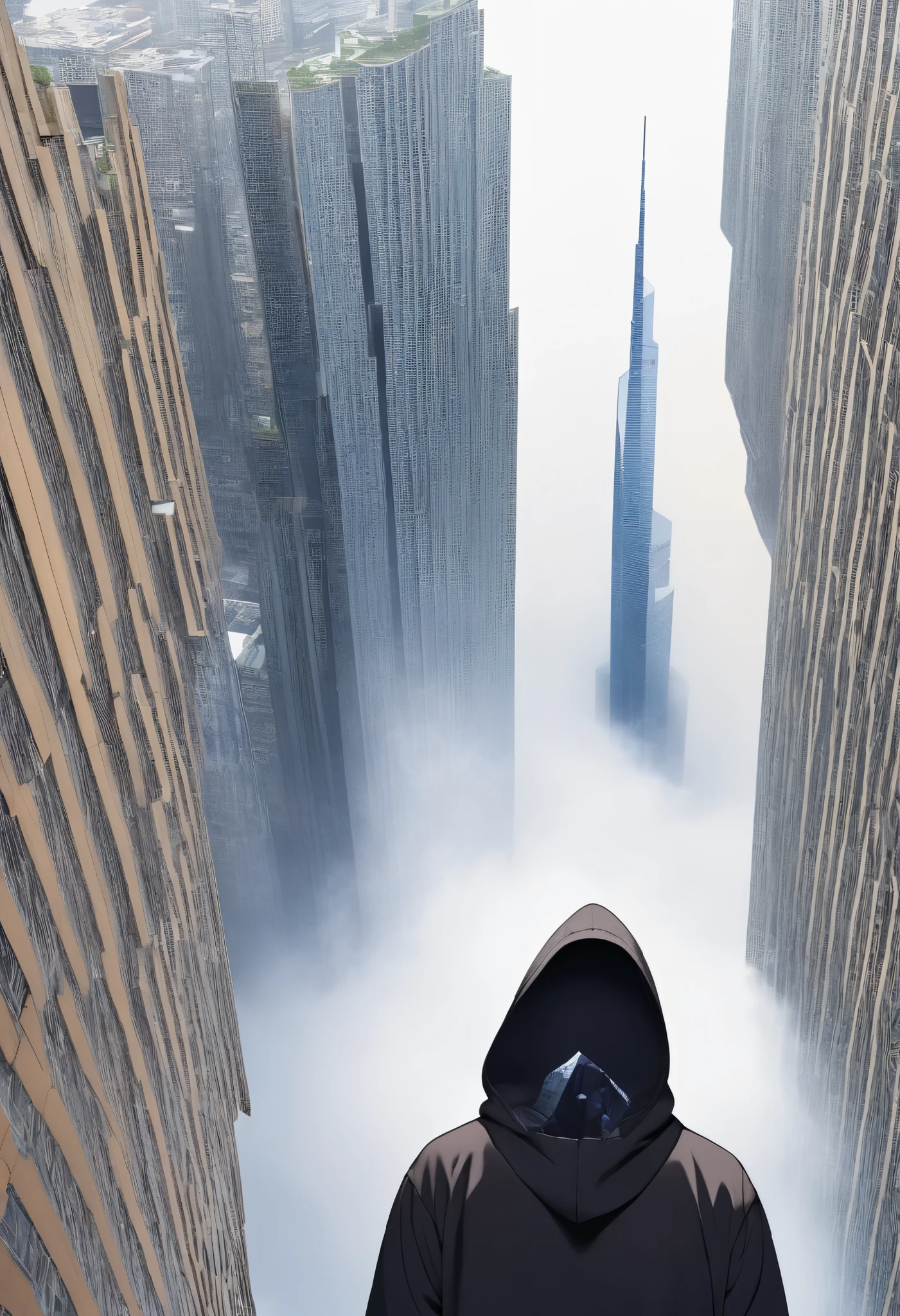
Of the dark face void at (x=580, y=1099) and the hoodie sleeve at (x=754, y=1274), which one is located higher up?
the dark face void at (x=580, y=1099)

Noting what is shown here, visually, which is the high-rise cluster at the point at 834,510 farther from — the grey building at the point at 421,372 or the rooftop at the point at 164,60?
the rooftop at the point at 164,60

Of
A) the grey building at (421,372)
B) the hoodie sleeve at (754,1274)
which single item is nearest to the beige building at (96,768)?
the hoodie sleeve at (754,1274)

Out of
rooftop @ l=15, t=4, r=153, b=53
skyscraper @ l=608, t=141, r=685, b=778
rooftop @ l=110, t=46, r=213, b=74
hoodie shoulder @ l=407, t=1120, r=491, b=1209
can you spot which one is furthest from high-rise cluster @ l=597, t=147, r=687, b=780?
hoodie shoulder @ l=407, t=1120, r=491, b=1209

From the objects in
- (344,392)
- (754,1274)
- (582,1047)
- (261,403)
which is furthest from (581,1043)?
(344,392)

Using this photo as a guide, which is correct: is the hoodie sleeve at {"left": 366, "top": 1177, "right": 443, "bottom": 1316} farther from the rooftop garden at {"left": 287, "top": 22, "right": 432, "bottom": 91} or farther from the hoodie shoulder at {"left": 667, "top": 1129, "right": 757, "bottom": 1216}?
the rooftop garden at {"left": 287, "top": 22, "right": 432, "bottom": 91}

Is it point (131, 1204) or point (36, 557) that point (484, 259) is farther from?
point (131, 1204)
